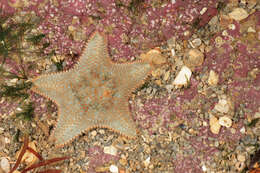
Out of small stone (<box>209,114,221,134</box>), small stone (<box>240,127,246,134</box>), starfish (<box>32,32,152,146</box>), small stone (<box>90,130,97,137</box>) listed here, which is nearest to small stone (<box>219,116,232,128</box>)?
small stone (<box>209,114,221,134</box>)

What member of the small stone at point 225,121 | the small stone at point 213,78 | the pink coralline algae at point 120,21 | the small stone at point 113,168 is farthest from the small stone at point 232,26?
the small stone at point 113,168

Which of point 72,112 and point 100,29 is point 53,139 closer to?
point 72,112

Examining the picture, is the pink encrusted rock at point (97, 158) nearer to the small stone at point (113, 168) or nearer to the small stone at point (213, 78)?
the small stone at point (113, 168)

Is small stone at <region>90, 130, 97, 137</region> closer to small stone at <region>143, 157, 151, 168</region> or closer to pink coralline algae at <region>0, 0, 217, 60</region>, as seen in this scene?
small stone at <region>143, 157, 151, 168</region>

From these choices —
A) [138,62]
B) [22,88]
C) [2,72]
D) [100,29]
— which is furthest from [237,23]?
[2,72]

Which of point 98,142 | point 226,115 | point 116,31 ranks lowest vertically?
point 98,142
